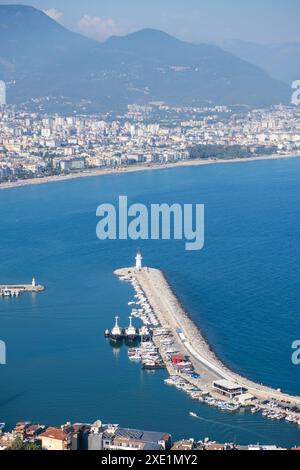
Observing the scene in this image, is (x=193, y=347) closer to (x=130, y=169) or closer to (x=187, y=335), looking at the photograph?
(x=187, y=335)

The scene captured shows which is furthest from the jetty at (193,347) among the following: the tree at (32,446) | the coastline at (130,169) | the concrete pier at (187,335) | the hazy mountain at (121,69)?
the hazy mountain at (121,69)

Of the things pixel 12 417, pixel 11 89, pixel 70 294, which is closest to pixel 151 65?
pixel 11 89

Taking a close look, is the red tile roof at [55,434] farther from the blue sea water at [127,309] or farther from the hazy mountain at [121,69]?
the hazy mountain at [121,69]

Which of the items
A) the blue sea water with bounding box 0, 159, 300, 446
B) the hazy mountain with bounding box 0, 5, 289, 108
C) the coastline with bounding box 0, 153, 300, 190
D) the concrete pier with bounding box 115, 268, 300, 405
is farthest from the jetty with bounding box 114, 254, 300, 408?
the hazy mountain with bounding box 0, 5, 289, 108

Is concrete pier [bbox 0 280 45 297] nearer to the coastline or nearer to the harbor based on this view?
the harbor

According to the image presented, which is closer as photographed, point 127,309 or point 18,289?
point 127,309

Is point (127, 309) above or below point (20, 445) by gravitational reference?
above

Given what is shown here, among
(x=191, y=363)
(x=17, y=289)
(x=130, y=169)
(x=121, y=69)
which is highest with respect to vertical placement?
(x=121, y=69)

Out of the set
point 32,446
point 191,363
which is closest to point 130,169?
point 191,363
